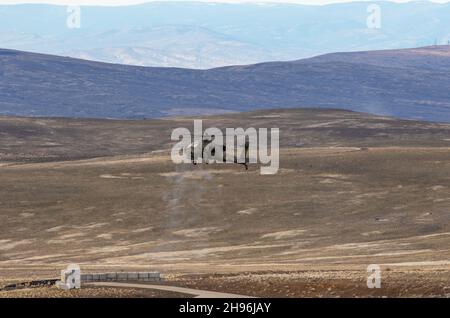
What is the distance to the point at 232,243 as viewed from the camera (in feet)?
309

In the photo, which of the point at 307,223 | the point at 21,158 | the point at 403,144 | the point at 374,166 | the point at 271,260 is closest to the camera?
the point at 271,260

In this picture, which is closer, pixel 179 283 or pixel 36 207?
pixel 179 283

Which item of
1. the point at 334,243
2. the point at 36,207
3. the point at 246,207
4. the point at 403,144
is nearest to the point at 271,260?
the point at 334,243

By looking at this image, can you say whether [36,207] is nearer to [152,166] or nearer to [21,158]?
[152,166]

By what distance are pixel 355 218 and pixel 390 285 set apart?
56.1 m

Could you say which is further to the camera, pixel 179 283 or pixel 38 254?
pixel 38 254

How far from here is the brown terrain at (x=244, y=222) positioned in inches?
2185

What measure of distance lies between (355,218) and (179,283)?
52.7 metres

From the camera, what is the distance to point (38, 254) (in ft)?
304

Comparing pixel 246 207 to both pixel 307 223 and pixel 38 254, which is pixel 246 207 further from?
pixel 38 254

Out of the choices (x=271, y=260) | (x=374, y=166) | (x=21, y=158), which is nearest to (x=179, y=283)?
(x=271, y=260)

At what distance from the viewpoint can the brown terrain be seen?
182 ft

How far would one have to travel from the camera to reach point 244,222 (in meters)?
104

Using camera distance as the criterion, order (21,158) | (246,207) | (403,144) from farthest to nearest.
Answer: (403,144) < (21,158) < (246,207)
